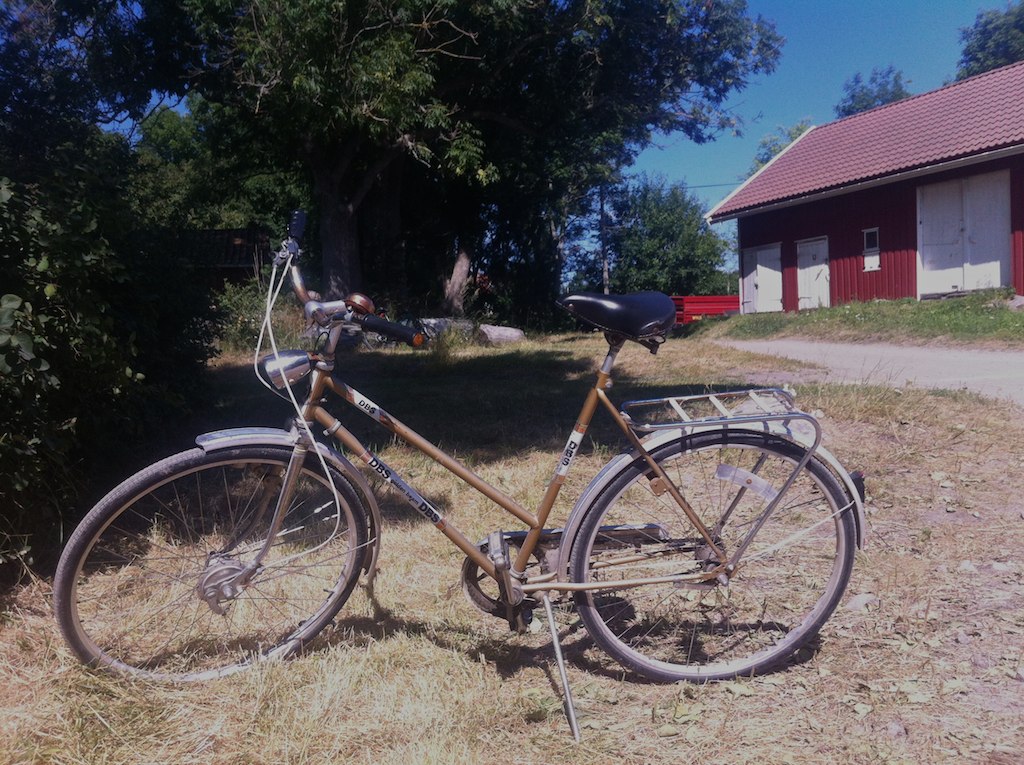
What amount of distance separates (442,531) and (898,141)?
20328 mm

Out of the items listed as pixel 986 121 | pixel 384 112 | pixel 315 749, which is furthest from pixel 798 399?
pixel 986 121

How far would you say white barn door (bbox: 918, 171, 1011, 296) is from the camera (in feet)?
55.3

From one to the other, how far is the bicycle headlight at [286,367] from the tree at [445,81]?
289 inches

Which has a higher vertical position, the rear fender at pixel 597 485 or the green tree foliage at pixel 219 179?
the green tree foliage at pixel 219 179

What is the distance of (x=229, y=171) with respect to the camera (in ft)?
61.6

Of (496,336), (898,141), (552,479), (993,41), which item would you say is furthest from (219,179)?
(993,41)

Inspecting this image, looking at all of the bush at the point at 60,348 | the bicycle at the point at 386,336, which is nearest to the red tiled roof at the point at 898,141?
the bicycle at the point at 386,336

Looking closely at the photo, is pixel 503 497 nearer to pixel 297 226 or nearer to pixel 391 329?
pixel 391 329

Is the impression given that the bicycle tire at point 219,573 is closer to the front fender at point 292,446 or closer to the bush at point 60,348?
the front fender at point 292,446

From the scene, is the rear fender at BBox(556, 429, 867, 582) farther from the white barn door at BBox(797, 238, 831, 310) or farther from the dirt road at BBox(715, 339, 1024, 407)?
the white barn door at BBox(797, 238, 831, 310)

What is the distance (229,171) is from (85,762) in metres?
18.6

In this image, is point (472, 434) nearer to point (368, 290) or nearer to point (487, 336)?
point (487, 336)

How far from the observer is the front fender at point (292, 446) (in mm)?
2426

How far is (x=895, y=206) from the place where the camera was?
18938mm
